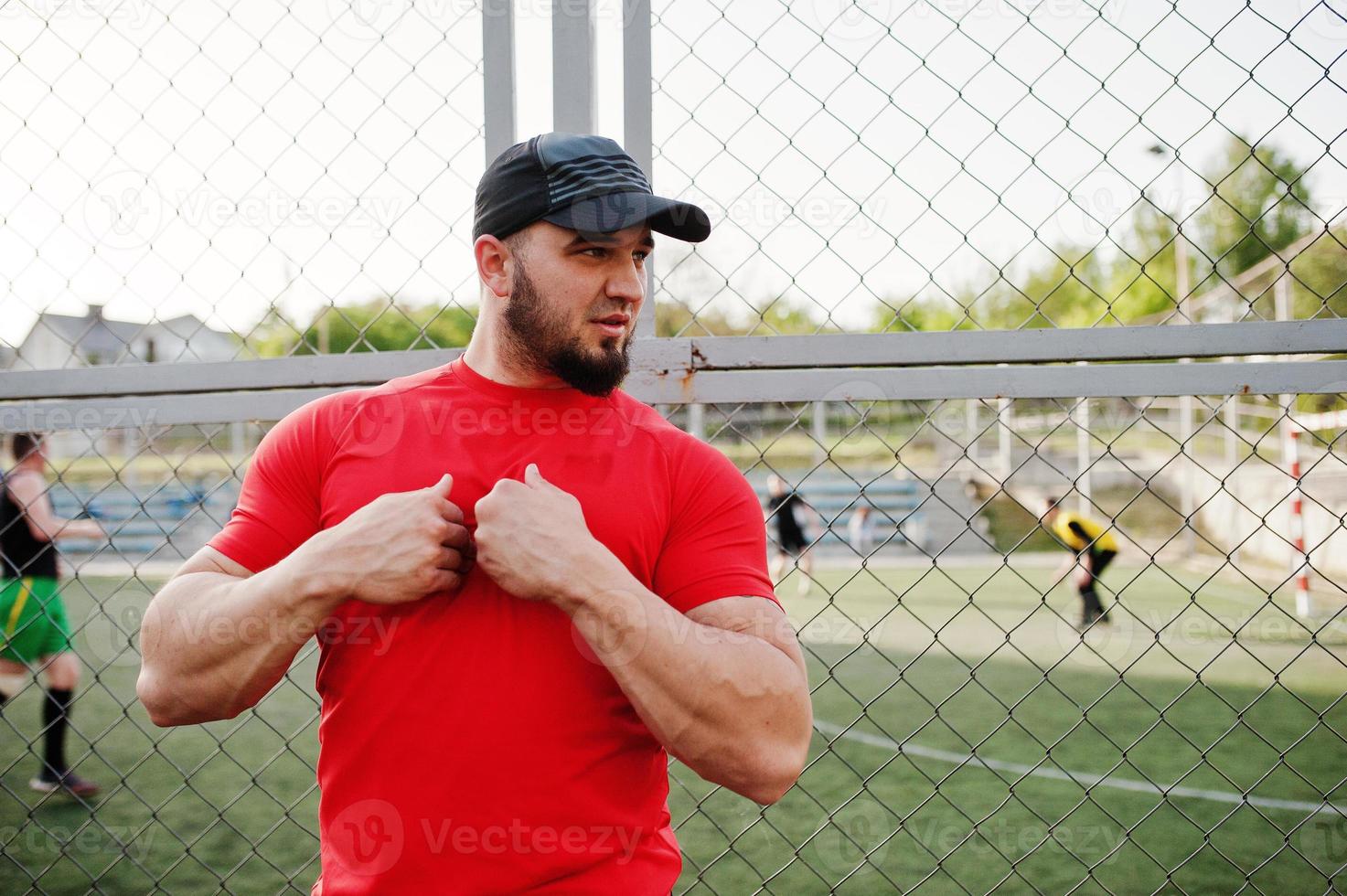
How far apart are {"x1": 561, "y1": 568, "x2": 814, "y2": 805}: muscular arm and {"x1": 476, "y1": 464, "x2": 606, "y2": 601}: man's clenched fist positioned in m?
0.03

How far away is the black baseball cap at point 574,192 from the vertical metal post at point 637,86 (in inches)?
16.5

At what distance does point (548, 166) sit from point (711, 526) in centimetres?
68

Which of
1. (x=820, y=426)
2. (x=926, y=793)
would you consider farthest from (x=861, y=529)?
(x=926, y=793)

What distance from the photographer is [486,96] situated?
206 cm

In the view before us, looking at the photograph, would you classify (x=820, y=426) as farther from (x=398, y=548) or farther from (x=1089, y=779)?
(x=398, y=548)

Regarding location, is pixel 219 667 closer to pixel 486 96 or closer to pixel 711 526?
pixel 711 526

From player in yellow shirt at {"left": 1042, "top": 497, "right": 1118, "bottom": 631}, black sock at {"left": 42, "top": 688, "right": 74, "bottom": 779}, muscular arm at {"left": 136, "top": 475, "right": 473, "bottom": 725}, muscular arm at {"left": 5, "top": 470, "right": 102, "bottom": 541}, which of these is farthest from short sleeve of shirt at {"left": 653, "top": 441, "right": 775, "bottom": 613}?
player in yellow shirt at {"left": 1042, "top": 497, "right": 1118, "bottom": 631}

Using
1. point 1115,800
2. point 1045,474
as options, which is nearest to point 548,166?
point 1115,800

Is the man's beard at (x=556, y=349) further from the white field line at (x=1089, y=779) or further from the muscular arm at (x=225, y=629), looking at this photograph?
the white field line at (x=1089, y=779)

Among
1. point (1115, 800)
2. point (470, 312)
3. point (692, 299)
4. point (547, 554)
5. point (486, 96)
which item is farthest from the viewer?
point (1115, 800)

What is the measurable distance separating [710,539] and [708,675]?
26 centimetres

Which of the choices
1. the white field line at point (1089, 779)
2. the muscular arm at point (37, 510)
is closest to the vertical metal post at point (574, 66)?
the white field line at point (1089, 779)

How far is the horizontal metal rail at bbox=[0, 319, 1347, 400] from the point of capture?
1.96 metres

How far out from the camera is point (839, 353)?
2021 mm
